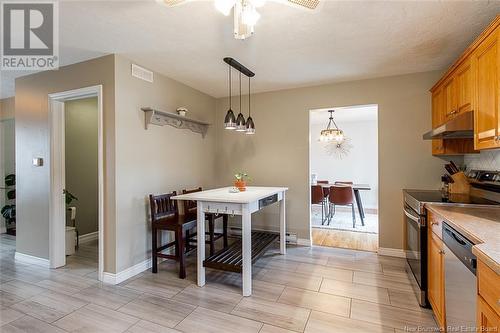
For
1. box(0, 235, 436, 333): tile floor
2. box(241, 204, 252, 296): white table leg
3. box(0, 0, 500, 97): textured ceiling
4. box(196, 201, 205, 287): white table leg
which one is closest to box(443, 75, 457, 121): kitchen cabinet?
box(0, 0, 500, 97): textured ceiling

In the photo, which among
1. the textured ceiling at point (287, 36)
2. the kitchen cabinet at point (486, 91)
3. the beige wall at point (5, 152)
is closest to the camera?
the kitchen cabinet at point (486, 91)

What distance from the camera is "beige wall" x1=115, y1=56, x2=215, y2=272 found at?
270 centimetres

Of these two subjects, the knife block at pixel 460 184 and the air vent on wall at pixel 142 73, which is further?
the air vent on wall at pixel 142 73

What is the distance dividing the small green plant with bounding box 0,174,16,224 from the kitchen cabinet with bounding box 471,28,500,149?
6.10 metres

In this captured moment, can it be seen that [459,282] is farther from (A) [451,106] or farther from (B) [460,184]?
(A) [451,106]

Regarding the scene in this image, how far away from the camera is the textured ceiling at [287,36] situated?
6.26 ft

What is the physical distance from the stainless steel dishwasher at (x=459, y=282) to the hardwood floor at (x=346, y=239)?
2148 millimetres

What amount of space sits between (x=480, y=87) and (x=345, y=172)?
519 cm

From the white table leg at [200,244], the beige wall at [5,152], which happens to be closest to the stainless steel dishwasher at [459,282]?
the white table leg at [200,244]

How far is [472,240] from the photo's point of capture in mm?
1258

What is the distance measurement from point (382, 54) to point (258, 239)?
2.64 metres

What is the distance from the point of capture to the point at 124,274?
8.93ft

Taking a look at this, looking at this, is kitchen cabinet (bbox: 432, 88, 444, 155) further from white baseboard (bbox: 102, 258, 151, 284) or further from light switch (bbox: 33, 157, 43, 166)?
light switch (bbox: 33, 157, 43, 166)

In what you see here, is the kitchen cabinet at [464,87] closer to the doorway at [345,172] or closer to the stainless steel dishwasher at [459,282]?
the stainless steel dishwasher at [459,282]
